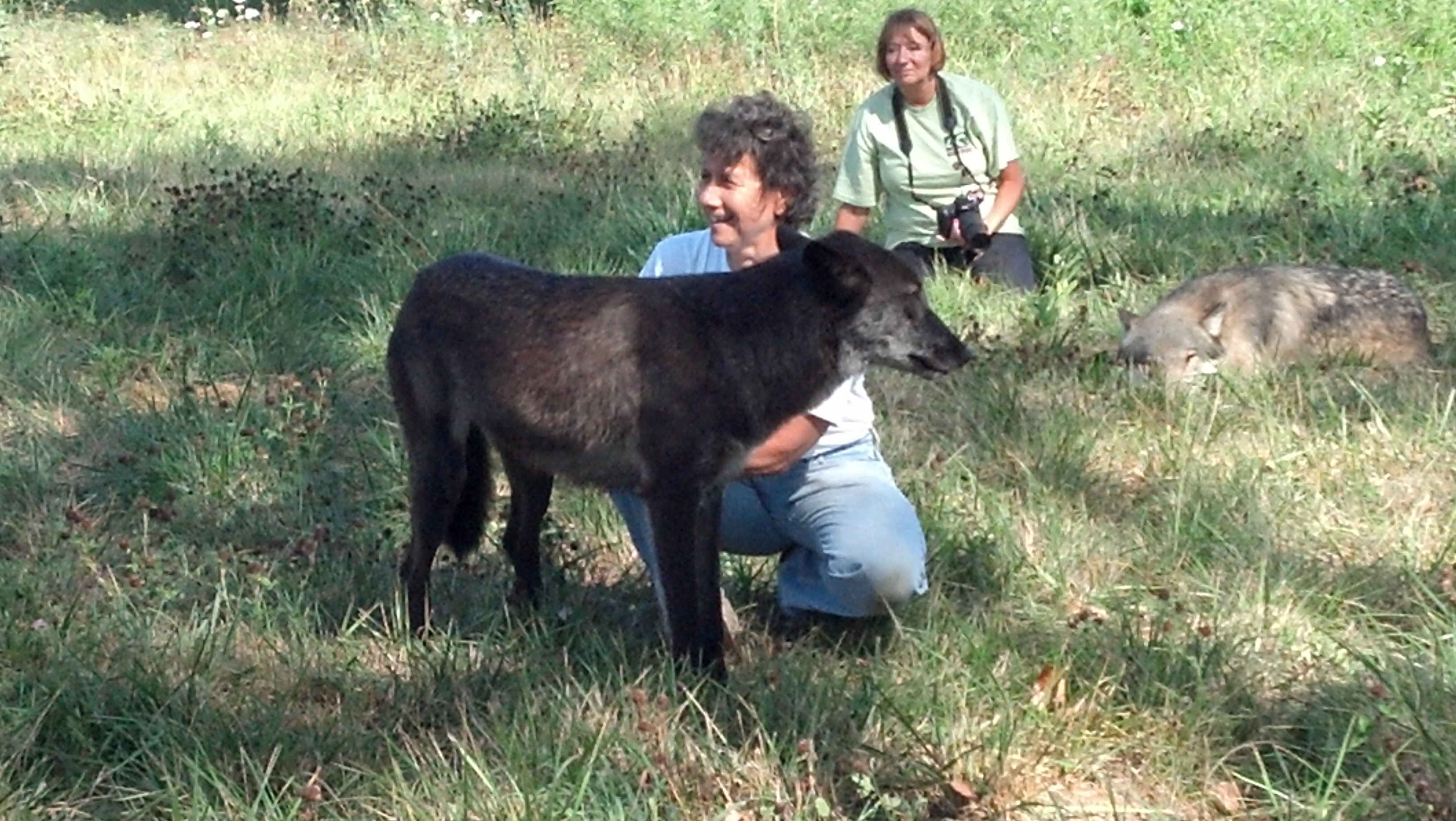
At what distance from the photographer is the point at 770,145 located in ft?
15.6

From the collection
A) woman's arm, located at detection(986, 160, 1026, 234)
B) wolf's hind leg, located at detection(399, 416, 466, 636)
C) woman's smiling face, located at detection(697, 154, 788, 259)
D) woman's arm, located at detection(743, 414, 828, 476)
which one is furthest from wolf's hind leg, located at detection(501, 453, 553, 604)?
woman's arm, located at detection(986, 160, 1026, 234)

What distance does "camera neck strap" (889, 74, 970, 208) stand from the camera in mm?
8305

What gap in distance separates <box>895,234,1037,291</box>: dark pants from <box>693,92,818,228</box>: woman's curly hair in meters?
3.13

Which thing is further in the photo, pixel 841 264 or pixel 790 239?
pixel 790 239

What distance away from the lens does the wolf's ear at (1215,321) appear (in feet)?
23.9

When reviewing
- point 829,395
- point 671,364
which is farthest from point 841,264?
point 671,364

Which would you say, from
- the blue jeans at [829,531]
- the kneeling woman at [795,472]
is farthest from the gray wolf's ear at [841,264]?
the blue jeans at [829,531]

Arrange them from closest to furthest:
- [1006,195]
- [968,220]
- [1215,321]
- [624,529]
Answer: [624,529]
[1215,321]
[968,220]
[1006,195]

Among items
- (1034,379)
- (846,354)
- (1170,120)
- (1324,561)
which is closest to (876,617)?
(846,354)

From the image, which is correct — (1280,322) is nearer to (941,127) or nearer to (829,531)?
(941,127)

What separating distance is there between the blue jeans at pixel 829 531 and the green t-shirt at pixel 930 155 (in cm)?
362

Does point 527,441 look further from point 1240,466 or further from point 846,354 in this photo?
point 1240,466

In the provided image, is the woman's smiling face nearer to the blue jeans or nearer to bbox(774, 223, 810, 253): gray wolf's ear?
bbox(774, 223, 810, 253): gray wolf's ear

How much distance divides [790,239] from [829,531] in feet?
2.61
